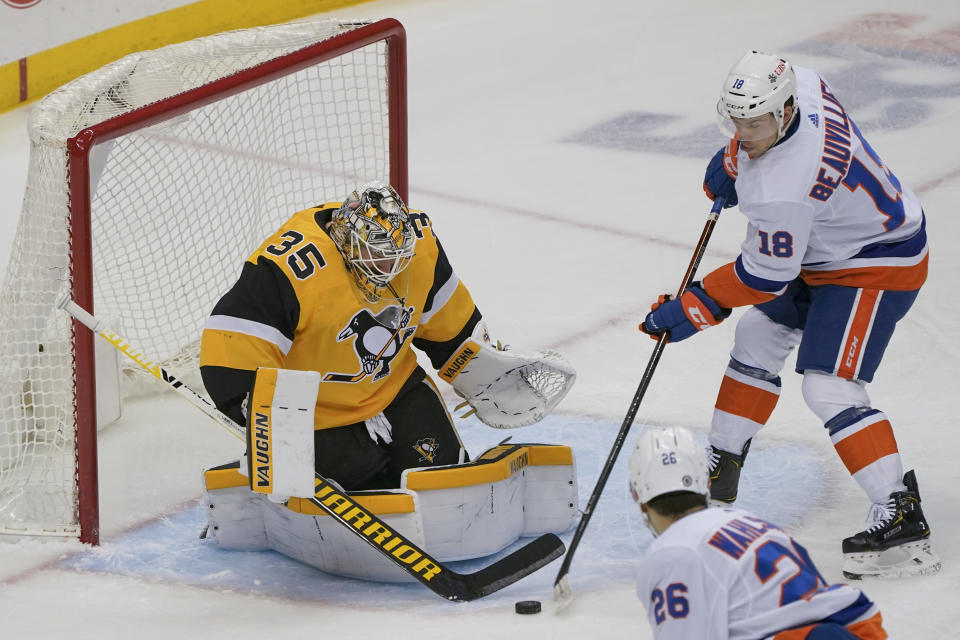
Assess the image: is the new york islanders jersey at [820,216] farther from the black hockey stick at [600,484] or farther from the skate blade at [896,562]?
the skate blade at [896,562]

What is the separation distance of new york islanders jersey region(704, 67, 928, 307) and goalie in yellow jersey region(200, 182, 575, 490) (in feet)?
1.83

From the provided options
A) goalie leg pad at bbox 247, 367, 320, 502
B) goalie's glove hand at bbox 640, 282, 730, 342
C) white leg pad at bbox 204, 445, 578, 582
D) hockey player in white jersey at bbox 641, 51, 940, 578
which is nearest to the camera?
goalie leg pad at bbox 247, 367, 320, 502

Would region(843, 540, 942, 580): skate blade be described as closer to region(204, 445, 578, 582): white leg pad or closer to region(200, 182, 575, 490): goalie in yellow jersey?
region(204, 445, 578, 582): white leg pad

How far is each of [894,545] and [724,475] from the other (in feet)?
1.54

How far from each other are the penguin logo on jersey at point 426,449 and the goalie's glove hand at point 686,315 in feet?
1.71

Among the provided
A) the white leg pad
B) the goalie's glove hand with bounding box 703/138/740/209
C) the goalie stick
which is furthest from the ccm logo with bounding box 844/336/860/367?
the goalie stick

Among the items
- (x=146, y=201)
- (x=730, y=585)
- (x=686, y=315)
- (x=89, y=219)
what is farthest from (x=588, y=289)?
(x=730, y=585)

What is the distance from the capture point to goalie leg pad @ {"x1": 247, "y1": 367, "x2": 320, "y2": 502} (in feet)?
9.77

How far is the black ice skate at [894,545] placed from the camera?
10.4 feet

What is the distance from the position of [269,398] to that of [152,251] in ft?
4.08

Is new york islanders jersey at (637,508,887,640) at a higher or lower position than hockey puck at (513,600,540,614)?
higher

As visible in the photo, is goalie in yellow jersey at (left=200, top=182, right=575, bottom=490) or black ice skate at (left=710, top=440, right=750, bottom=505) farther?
black ice skate at (left=710, top=440, right=750, bottom=505)

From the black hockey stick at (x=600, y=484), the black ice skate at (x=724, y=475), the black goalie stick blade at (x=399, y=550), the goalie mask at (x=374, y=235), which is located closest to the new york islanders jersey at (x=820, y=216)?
the black hockey stick at (x=600, y=484)

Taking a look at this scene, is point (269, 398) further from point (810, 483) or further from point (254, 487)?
point (810, 483)
